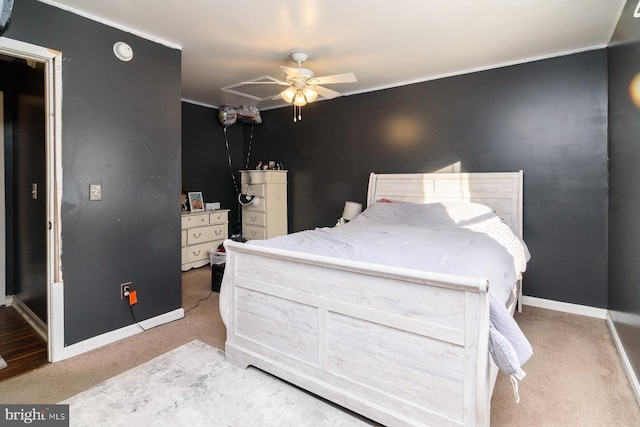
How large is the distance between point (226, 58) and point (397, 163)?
7.20ft

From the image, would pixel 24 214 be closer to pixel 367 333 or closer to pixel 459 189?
pixel 367 333

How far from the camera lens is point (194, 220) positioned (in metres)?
4.53

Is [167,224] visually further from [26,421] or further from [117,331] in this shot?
[26,421]

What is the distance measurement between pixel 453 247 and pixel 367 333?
32.1 inches

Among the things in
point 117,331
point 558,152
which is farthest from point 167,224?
point 558,152

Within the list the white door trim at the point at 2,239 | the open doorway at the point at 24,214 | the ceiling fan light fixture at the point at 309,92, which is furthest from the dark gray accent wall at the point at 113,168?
the white door trim at the point at 2,239

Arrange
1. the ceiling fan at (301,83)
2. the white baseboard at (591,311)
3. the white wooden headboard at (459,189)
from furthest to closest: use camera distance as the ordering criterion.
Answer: the white wooden headboard at (459,189), the ceiling fan at (301,83), the white baseboard at (591,311)

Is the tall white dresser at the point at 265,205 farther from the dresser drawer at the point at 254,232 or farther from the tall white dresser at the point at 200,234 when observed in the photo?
the tall white dresser at the point at 200,234

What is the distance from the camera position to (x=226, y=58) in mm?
3199

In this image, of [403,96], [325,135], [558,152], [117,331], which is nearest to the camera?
[117,331]

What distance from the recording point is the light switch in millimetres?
2410

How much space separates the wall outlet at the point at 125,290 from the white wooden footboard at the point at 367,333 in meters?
0.99

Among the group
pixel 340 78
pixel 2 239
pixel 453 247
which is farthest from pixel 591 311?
pixel 2 239

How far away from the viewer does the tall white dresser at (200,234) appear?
445 centimetres
